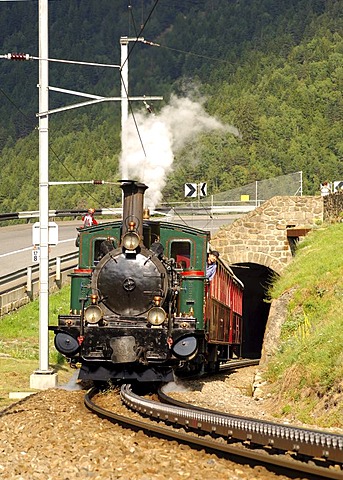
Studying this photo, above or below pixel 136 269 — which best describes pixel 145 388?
below

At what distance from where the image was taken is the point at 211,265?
57.4 ft

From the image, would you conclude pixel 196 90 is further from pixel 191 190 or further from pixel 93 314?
pixel 93 314

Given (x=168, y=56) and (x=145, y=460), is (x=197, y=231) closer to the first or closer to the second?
(x=145, y=460)

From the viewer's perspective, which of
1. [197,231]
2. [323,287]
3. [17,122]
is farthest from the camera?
[17,122]

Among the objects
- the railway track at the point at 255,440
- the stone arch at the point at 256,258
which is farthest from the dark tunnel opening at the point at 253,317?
the railway track at the point at 255,440

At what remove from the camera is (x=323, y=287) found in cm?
2030

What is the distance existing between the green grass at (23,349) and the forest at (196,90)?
16701 mm

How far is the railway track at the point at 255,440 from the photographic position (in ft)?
27.3

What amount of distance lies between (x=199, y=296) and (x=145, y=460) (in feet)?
23.6

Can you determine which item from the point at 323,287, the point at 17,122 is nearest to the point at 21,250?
the point at 323,287

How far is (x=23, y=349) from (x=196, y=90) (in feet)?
295

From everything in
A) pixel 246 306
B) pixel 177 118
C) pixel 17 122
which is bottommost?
pixel 246 306

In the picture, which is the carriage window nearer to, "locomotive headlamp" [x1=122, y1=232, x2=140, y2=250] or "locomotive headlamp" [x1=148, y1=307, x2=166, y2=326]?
"locomotive headlamp" [x1=122, y1=232, x2=140, y2=250]

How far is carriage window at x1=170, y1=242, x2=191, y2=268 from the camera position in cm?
1655
